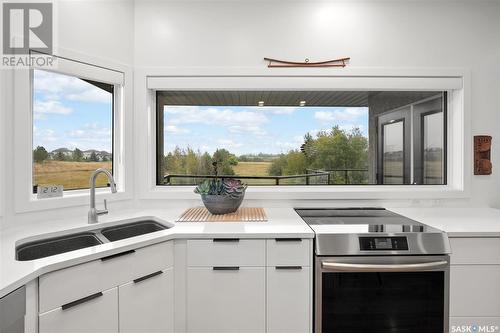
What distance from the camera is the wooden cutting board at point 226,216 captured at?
6.27 ft

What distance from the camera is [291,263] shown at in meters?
1.63

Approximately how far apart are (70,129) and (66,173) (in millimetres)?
327

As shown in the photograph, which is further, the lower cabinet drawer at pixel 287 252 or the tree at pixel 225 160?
the tree at pixel 225 160

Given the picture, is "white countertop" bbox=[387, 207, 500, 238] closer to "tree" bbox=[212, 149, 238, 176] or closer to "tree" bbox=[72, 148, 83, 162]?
"tree" bbox=[212, 149, 238, 176]

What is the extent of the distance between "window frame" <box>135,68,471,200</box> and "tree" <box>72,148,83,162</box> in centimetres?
41

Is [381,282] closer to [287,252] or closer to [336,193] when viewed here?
[287,252]

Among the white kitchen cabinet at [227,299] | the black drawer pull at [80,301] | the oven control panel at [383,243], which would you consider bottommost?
the white kitchen cabinet at [227,299]

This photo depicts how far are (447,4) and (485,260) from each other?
2.07 meters

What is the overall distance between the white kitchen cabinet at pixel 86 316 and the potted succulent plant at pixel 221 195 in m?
0.84

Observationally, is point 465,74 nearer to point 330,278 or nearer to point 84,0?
point 330,278

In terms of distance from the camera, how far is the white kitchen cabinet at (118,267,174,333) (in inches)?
56.4

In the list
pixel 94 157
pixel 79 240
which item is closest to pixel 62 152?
pixel 94 157

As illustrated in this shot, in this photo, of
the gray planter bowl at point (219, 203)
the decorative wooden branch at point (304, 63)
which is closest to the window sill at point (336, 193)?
the gray planter bowl at point (219, 203)

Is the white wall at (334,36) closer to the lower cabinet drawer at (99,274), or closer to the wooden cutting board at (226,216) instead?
the wooden cutting board at (226,216)
